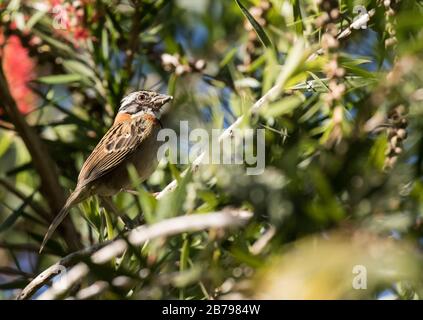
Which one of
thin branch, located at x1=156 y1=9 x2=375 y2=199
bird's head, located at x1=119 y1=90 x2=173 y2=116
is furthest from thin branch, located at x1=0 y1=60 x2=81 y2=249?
thin branch, located at x1=156 y1=9 x2=375 y2=199

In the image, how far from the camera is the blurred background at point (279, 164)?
161 cm

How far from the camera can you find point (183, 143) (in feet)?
10.4

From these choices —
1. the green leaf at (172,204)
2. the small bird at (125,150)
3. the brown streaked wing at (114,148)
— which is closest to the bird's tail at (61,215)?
the small bird at (125,150)

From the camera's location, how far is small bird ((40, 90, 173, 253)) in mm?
4117

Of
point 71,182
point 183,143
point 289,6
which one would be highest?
point 289,6

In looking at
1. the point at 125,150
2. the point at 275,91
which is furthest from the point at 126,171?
the point at 275,91

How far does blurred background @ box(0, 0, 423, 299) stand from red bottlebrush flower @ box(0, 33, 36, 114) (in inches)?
0.4

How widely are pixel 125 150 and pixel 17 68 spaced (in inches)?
35.1

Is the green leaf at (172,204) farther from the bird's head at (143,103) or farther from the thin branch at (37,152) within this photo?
the bird's head at (143,103)

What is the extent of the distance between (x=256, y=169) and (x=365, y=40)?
2.29 meters

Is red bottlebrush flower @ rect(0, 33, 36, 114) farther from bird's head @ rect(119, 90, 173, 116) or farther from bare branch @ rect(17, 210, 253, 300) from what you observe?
bare branch @ rect(17, 210, 253, 300)

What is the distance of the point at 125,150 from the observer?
15.1ft
